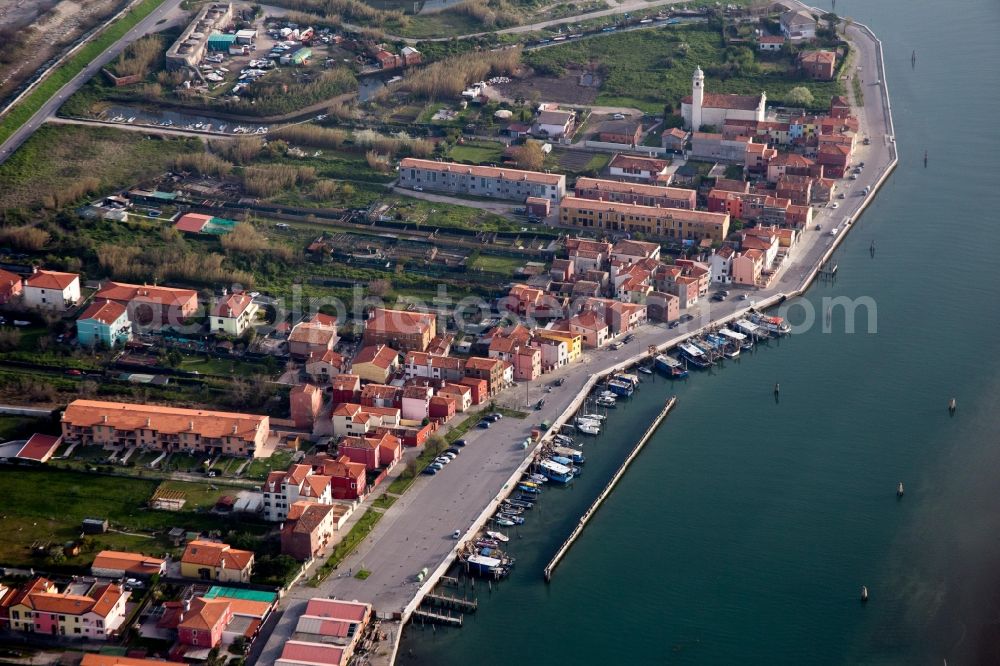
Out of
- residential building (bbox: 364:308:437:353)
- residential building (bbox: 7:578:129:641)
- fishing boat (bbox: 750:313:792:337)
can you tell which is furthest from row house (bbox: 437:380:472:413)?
residential building (bbox: 7:578:129:641)

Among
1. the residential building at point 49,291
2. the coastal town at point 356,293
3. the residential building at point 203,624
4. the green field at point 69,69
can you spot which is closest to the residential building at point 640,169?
the coastal town at point 356,293

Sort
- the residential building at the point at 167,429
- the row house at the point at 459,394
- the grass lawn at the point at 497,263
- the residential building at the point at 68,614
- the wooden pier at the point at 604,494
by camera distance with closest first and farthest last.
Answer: the residential building at the point at 68,614, the wooden pier at the point at 604,494, the residential building at the point at 167,429, the row house at the point at 459,394, the grass lawn at the point at 497,263

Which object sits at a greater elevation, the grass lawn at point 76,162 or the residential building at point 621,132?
the residential building at point 621,132

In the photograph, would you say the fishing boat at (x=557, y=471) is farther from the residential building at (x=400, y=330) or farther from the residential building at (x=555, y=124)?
the residential building at (x=555, y=124)

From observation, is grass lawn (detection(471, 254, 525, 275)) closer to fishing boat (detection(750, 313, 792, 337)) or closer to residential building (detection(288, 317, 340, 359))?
residential building (detection(288, 317, 340, 359))

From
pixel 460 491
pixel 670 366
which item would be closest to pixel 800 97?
pixel 670 366

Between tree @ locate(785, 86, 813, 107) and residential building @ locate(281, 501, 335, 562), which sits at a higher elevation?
tree @ locate(785, 86, 813, 107)

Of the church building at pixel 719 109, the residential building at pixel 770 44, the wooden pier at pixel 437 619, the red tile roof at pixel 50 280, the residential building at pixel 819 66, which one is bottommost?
the wooden pier at pixel 437 619

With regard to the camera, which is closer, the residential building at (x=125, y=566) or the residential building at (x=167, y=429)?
the residential building at (x=125, y=566)

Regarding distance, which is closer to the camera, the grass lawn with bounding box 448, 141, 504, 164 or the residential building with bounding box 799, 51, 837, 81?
the grass lawn with bounding box 448, 141, 504, 164
